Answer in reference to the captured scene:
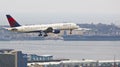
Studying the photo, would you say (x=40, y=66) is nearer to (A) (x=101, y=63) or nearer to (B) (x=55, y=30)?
(A) (x=101, y=63)

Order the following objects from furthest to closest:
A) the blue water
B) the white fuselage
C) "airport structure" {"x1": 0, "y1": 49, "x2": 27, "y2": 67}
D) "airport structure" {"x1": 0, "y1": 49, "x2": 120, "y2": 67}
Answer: the blue water < "airport structure" {"x1": 0, "y1": 49, "x2": 120, "y2": 67} < "airport structure" {"x1": 0, "y1": 49, "x2": 27, "y2": 67} < the white fuselage

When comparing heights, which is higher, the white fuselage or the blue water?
the white fuselage

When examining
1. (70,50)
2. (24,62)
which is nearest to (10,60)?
(24,62)

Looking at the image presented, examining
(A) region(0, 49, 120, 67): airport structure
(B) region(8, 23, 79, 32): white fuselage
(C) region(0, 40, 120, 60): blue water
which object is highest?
(B) region(8, 23, 79, 32): white fuselage

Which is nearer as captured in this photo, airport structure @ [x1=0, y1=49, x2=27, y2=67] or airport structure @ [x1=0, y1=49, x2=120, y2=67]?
airport structure @ [x1=0, y1=49, x2=27, y2=67]

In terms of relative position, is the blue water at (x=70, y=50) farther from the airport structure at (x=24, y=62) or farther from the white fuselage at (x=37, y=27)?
the white fuselage at (x=37, y=27)

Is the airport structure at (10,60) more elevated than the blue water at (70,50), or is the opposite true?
the airport structure at (10,60)

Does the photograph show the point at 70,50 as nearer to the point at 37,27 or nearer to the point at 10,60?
the point at 10,60

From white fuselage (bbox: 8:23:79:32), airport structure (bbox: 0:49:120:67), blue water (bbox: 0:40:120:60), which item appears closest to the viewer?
white fuselage (bbox: 8:23:79:32)

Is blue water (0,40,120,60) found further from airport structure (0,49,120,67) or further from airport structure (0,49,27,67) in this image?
airport structure (0,49,27,67)

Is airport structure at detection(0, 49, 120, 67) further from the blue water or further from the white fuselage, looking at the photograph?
the blue water

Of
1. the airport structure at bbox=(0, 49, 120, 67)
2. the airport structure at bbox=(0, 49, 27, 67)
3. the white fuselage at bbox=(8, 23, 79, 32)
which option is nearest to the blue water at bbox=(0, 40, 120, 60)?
the airport structure at bbox=(0, 49, 120, 67)

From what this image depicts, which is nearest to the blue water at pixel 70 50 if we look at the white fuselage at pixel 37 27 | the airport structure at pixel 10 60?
the airport structure at pixel 10 60

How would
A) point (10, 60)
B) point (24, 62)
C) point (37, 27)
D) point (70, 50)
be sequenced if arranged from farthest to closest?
point (70, 50) < point (24, 62) < point (10, 60) < point (37, 27)
